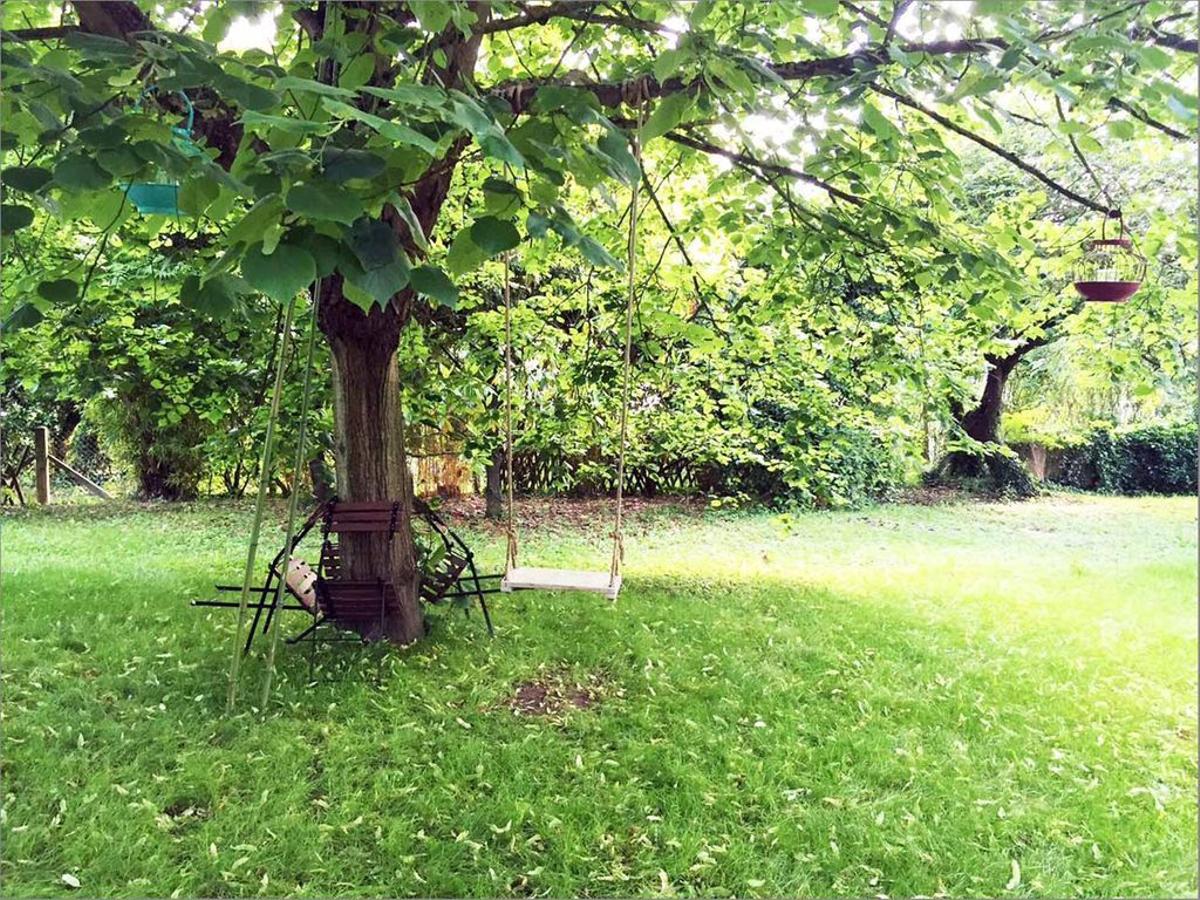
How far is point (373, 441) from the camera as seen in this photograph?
2545 millimetres

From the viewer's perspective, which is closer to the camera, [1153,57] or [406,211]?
[406,211]

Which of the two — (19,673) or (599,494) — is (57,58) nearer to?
(19,673)

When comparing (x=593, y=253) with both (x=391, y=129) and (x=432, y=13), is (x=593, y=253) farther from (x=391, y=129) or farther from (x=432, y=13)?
(x=432, y=13)

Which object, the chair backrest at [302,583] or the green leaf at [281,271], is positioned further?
the chair backrest at [302,583]

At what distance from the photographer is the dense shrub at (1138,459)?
6305mm

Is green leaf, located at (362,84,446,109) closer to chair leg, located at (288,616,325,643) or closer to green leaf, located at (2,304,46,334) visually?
green leaf, located at (2,304,46,334)

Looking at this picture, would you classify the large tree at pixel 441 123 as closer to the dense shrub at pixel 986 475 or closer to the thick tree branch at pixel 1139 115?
the thick tree branch at pixel 1139 115

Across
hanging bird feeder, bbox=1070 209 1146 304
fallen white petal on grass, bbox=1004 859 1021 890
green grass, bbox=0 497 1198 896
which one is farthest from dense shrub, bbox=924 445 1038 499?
fallen white petal on grass, bbox=1004 859 1021 890

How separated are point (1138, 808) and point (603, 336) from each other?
2.36m

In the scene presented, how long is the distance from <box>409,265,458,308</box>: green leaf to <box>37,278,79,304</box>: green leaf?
0.58m

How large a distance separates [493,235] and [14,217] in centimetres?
60

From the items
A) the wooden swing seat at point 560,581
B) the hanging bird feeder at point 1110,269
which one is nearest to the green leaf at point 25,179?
the wooden swing seat at point 560,581

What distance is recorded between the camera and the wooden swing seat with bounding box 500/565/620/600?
7.50 ft

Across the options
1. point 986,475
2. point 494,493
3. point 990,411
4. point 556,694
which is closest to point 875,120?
point 556,694
